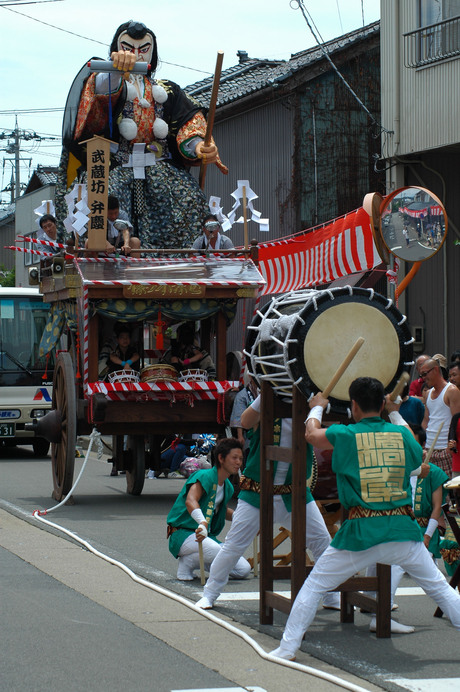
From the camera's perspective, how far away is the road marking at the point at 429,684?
17.9 ft

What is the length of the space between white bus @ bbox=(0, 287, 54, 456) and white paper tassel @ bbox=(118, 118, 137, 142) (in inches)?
230

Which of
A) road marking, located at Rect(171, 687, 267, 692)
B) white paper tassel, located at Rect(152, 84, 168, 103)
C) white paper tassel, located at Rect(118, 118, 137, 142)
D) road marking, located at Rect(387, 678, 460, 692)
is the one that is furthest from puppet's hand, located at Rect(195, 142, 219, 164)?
road marking, located at Rect(171, 687, 267, 692)

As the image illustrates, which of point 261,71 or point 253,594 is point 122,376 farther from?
point 261,71

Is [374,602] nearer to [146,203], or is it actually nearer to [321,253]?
[146,203]

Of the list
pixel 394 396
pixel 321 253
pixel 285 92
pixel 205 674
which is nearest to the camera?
pixel 205 674

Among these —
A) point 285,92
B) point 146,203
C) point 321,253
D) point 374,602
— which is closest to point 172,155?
point 146,203

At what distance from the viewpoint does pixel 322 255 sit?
16.1m

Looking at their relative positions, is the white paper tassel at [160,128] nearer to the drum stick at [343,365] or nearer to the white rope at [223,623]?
the white rope at [223,623]

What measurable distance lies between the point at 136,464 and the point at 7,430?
6071mm

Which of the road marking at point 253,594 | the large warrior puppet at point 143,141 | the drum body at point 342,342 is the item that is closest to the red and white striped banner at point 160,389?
the large warrior puppet at point 143,141

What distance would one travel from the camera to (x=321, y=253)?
1619cm

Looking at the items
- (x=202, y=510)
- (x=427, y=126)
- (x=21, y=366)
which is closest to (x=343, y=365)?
(x=202, y=510)

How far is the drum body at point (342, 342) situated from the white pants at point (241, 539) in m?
1.07

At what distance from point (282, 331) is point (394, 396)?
0.87m
